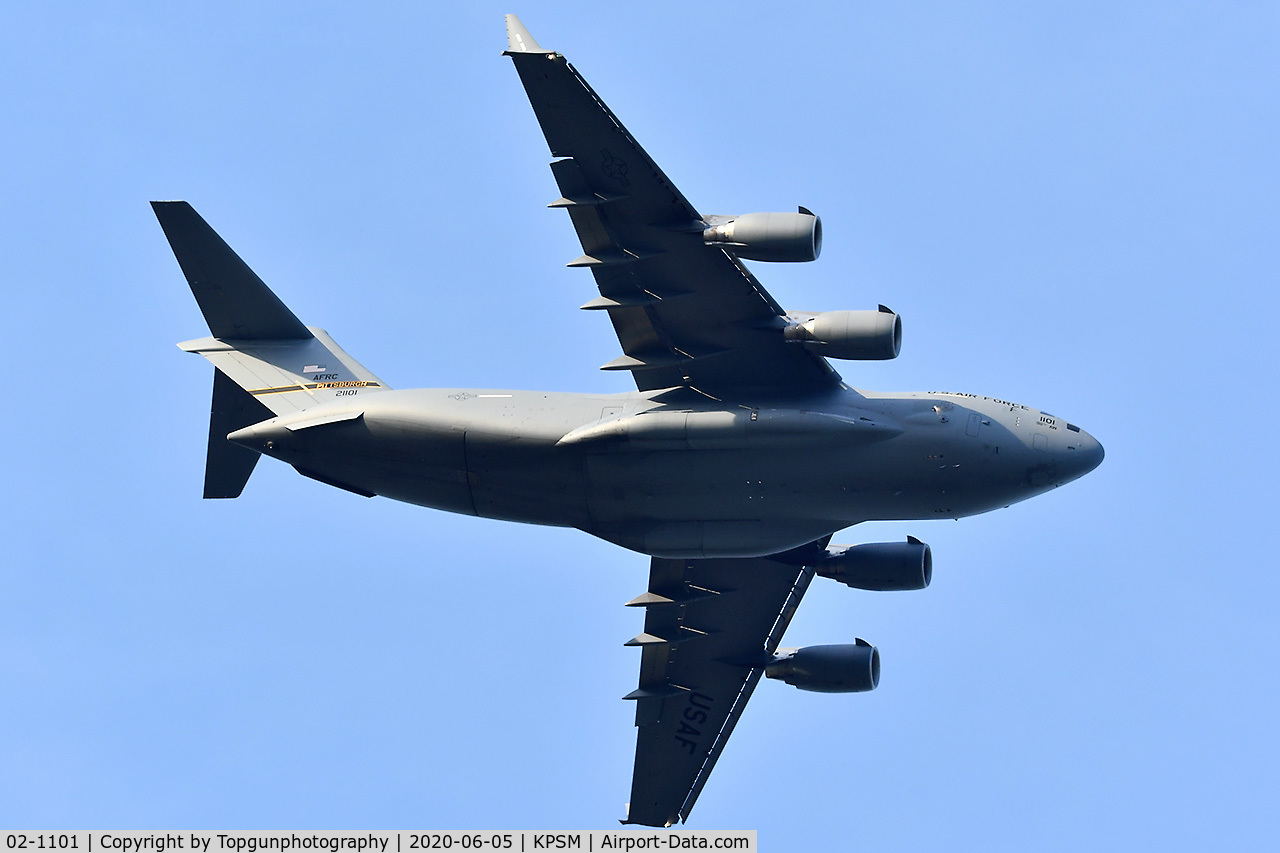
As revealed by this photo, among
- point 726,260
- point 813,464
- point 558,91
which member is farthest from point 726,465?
point 558,91

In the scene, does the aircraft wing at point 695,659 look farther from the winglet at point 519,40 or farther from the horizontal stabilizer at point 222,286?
the winglet at point 519,40

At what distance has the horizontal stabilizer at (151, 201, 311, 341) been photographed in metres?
32.4

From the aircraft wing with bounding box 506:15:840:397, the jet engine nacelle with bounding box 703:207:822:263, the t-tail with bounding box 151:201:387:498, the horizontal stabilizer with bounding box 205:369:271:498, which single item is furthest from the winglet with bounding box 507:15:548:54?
the horizontal stabilizer with bounding box 205:369:271:498

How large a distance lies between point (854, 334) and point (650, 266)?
11.5 feet

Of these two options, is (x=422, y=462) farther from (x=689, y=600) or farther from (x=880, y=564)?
(x=880, y=564)

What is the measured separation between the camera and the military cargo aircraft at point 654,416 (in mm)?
28312

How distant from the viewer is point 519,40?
2745 centimetres

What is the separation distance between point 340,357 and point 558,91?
785cm

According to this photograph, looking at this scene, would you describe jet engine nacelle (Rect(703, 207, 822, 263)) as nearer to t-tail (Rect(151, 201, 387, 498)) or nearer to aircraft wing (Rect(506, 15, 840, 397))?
aircraft wing (Rect(506, 15, 840, 397))

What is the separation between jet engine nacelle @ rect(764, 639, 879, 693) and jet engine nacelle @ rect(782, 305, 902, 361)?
8.24 meters

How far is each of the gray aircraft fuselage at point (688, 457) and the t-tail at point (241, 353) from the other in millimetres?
1210

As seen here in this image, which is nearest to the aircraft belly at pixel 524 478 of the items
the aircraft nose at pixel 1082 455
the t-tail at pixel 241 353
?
the t-tail at pixel 241 353

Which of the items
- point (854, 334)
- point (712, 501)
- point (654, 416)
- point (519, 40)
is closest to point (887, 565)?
point (712, 501)
